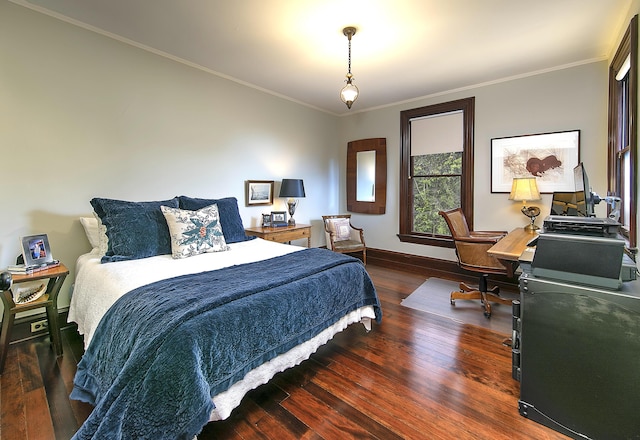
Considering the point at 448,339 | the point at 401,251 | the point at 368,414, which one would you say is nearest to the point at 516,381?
the point at 448,339

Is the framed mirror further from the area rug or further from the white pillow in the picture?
the area rug

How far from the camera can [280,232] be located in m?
3.86

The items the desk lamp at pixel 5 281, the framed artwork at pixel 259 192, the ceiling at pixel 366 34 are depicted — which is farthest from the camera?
the framed artwork at pixel 259 192

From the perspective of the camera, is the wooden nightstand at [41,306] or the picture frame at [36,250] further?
the picture frame at [36,250]

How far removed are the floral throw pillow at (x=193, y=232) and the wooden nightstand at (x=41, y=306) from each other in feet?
2.57

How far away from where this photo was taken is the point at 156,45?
9.45ft

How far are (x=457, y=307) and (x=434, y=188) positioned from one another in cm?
196

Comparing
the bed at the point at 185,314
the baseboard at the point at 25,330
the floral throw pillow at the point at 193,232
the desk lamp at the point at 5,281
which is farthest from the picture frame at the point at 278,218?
Answer: the desk lamp at the point at 5,281

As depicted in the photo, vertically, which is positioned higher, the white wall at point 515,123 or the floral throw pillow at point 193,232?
the white wall at point 515,123

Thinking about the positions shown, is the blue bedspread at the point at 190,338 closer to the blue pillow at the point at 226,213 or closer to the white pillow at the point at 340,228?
the blue pillow at the point at 226,213

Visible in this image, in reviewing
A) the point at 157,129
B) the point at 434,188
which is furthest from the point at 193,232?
the point at 434,188

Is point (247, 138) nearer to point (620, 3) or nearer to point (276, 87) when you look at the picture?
point (276, 87)

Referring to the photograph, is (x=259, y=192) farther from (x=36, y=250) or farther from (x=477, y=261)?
(x=477, y=261)

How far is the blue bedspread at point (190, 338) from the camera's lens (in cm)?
116
